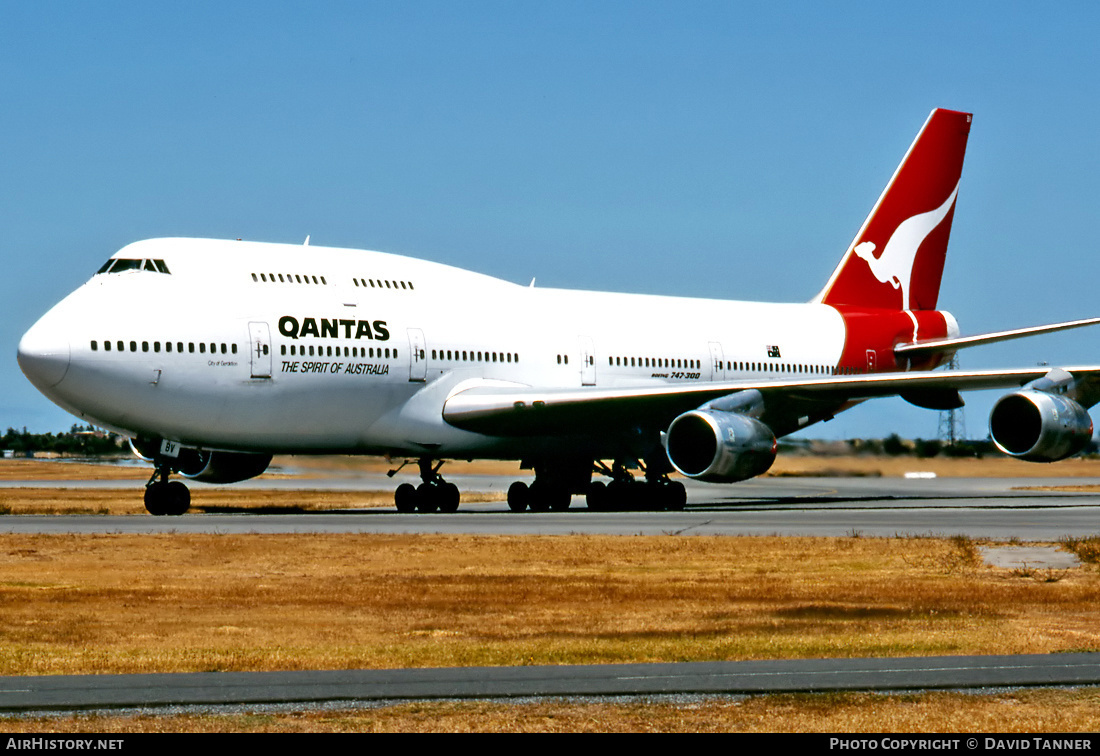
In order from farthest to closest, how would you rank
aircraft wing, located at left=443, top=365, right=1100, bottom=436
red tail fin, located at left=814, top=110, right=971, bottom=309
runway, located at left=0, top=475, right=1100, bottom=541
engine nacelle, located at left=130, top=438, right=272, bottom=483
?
1. red tail fin, located at left=814, top=110, right=971, bottom=309
2. aircraft wing, located at left=443, top=365, right=1100, bottom=436
3. engine nacelle, located at left=130, top=438, right=272, bottom=483
4. runway, located at left=0, top=475, right=1100, bottom=541

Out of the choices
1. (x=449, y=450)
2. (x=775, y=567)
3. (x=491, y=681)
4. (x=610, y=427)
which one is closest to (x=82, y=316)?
(x=449, y=450)

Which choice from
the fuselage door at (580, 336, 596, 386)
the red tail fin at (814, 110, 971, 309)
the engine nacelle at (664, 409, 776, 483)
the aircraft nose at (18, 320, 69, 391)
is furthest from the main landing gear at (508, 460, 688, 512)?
the aircraft nose at (18, 320, 69, 391)

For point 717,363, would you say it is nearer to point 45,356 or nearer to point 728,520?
point 728,520

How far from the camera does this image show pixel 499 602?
13.4 metres

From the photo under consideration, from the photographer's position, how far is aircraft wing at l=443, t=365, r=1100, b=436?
28.7 m

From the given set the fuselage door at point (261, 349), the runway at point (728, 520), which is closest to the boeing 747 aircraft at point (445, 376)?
the fuselage door at point (261, 349)

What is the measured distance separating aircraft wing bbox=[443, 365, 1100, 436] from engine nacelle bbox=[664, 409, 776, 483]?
77 centimetres

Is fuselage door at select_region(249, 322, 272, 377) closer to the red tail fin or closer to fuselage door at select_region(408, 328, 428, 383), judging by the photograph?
fuselage door at select_region(408, 328, 428, 383)

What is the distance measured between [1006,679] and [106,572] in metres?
10.1

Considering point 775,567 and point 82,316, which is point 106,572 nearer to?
point 775,567

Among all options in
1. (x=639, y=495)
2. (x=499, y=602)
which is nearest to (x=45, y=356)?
(x=639, y=495)

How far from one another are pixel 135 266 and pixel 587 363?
33.5 ft

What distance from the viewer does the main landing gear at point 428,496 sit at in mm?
29656

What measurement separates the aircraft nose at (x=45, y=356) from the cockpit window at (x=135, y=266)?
188cm
